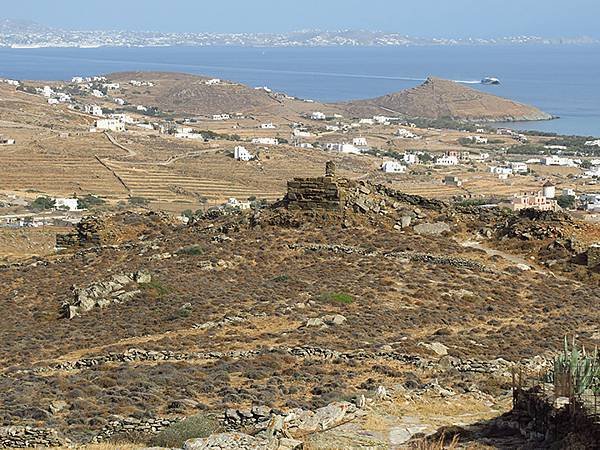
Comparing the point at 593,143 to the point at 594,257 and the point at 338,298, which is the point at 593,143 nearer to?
the point at 594,257

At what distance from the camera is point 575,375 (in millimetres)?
8961

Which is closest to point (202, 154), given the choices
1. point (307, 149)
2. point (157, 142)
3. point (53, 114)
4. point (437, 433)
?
point (157, 142)

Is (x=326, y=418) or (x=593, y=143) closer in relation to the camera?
(x=326, y=418)

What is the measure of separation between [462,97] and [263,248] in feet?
508

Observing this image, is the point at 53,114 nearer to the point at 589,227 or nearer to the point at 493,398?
the point at 589,227

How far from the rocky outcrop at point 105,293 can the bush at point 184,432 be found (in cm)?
814

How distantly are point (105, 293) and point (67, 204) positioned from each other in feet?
127

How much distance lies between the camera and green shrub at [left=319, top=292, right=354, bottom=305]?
56.3ft

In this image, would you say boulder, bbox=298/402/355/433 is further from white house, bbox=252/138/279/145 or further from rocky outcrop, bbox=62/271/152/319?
white house, bbox=252/138/279/145

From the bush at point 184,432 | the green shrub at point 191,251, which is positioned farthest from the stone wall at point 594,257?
the bush at point 184,432

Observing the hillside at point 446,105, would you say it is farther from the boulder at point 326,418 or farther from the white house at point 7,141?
the boulder at point 326,418

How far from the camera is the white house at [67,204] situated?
54.5m

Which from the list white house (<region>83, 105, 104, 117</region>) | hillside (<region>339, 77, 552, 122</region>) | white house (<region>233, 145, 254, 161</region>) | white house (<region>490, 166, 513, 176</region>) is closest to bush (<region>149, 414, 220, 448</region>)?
white house (<region>233, 145, 254, 161</region>)

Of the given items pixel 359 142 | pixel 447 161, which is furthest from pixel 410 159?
pixel 359 142
